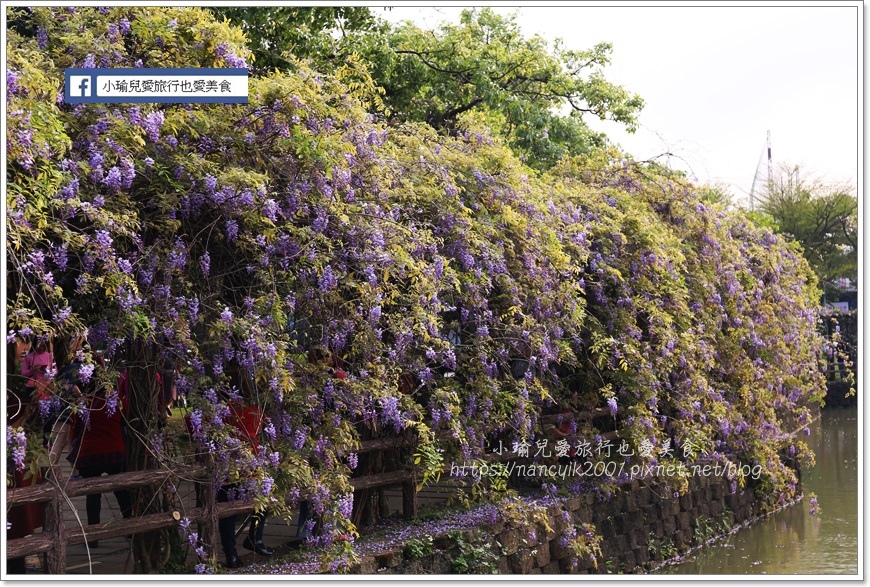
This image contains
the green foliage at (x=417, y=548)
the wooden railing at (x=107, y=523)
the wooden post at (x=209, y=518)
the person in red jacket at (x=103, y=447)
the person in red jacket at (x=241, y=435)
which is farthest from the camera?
the green foliage at (x=417, y=548)

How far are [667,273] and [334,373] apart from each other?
13.3ft

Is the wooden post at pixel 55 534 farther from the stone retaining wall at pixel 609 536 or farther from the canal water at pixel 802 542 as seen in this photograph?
the canal water at pixel 802 542

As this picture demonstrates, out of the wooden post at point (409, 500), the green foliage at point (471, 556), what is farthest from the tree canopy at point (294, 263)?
A: the green foliage at point (471, 556)

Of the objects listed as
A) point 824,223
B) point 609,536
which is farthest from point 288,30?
point 824,223

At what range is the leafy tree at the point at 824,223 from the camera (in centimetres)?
3509

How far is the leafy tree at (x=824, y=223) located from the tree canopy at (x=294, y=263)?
2944 centimetres

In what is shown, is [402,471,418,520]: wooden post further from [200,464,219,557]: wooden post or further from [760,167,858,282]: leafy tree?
[760,167,858,282]: leafy tree

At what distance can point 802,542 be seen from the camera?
977 cm

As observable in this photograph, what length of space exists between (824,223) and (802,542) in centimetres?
2787

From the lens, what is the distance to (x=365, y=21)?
13.8 metres

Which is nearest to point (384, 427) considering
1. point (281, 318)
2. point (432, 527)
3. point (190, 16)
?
point (432, 527)

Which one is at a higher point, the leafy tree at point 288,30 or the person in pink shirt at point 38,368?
the leafy tree at point 288,30

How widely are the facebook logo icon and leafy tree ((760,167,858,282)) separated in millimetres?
32957

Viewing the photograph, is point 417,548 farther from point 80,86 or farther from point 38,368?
point 80,86
